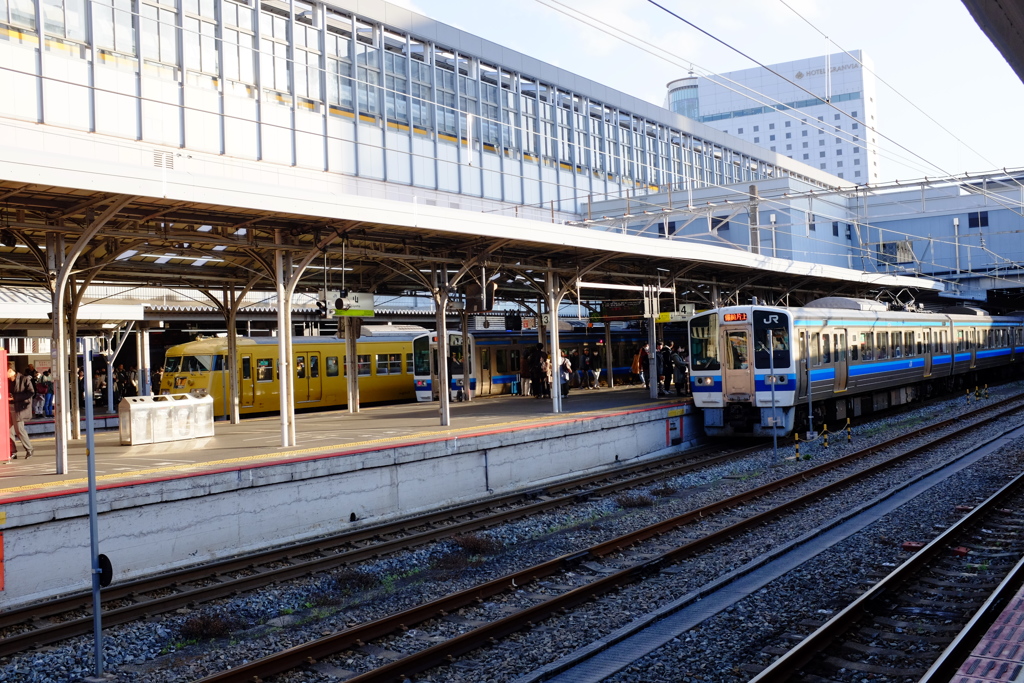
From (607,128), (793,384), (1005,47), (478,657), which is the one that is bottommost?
(478,657)

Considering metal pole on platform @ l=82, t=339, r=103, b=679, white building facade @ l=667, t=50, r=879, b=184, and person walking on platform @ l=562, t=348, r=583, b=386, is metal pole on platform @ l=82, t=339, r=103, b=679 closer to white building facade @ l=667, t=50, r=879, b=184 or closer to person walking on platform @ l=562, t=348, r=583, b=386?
person walking on platform @ l=562, t=348, r=583, b=386

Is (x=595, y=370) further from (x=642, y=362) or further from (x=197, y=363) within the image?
(x=197, y=363)

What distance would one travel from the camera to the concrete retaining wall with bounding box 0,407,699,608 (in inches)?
346

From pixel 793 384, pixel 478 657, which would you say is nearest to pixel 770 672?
pixel 478 657

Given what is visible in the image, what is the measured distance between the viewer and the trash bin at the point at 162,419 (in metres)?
13.7

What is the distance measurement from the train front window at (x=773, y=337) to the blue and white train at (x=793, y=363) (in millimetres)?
21

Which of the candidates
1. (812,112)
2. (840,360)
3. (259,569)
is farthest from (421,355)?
(812,112)

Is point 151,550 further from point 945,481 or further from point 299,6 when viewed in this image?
point 299,6

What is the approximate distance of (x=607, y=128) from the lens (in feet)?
144

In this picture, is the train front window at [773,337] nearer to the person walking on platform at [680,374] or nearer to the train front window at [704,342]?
the train front window at [704,342]

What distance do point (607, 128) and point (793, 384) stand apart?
2956cm

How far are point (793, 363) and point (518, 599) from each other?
11.1 metres

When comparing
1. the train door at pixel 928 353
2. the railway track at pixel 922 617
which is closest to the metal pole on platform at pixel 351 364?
the railway track at pixel 922 617

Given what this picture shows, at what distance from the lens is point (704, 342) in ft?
59.9
